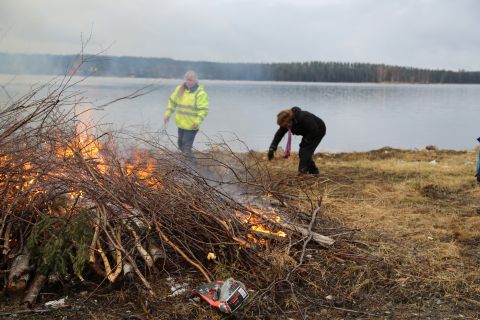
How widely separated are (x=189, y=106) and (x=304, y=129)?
2062 millimetres

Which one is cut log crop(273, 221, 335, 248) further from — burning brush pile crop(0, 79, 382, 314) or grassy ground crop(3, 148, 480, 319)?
grassy ground crop(3, 148, 480, 319)

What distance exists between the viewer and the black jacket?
834 cm

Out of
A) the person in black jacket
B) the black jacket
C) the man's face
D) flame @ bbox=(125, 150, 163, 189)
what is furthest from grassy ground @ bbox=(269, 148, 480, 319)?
the man's face

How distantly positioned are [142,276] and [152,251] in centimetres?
42

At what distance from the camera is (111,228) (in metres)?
4.03

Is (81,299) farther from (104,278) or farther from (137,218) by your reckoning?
(137,218)

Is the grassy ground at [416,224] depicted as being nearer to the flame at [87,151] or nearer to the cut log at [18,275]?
the flame at [87,151]

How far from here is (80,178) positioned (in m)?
4.24

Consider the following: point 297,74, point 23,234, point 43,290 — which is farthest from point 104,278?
point 297,74

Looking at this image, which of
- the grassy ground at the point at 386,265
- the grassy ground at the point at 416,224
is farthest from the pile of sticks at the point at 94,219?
the grassy ground at the point at 416,224

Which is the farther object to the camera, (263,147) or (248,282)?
(263,147)

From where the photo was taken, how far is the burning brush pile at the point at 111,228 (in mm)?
3820

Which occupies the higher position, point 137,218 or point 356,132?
point 137,218

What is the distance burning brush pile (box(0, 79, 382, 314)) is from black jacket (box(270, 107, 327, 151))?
370cm
